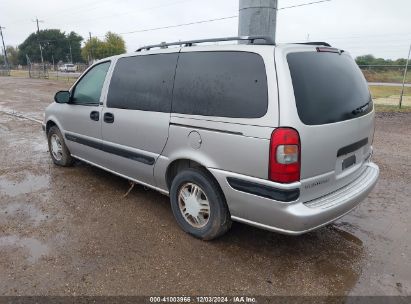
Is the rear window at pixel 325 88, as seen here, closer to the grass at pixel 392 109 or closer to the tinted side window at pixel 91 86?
the tinted side window at pixel 91 86

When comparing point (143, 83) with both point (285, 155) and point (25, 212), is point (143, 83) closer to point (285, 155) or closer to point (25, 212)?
point (285, 155)

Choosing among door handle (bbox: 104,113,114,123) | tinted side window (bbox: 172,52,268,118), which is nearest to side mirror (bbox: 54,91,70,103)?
door handle (bbox: 104,113,114,123)

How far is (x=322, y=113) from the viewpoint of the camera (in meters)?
2.89

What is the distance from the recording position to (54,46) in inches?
3492

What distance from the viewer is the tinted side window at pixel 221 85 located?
287cm

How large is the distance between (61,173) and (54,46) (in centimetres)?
9450

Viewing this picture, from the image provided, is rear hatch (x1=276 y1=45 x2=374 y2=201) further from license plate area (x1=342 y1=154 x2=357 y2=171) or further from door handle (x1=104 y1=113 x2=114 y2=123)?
door handle (x1=104 y1=113 x2=114 y2=123)

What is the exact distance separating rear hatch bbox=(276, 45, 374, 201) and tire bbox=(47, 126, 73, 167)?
13.0ft

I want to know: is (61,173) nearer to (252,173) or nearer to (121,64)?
(121,64)

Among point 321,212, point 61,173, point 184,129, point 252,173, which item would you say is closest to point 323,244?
point 321,212

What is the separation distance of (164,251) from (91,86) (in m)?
2.56

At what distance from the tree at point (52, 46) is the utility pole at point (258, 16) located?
91.4 metres

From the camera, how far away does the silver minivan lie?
2.76m

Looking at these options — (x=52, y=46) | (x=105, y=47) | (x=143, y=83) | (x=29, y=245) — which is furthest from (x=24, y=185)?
(x=52, y=46)
